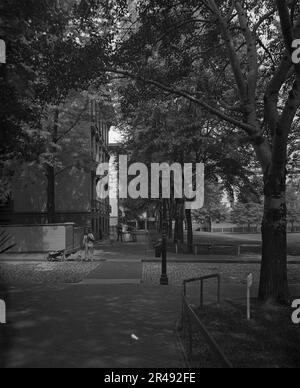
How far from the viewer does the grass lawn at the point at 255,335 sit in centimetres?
712

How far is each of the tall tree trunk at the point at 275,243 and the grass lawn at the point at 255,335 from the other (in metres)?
0.46

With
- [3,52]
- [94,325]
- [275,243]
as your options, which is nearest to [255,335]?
[94,325]

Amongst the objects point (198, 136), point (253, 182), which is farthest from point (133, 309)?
point (253, 182)

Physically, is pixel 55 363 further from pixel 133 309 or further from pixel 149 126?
pixel 149 126

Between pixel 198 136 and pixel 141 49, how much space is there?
1215 centimetres

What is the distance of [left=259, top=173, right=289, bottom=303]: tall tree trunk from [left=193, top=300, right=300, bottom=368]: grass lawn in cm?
46


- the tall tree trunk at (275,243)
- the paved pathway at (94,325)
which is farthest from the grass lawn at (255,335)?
the paved pathway at (94,325)

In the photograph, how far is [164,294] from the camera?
13922mm

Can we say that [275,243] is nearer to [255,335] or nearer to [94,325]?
[255,335]

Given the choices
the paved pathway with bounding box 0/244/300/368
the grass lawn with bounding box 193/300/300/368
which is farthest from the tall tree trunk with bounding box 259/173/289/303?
the paved pathway with bounding box 0/244/300/368

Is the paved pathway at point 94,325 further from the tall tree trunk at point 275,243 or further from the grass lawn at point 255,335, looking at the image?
the tall tree trunk at point 275,243

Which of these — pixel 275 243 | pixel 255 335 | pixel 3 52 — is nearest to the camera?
pixel 255 335

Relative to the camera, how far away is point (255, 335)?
876 centimetres

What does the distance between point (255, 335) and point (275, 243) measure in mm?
3816
